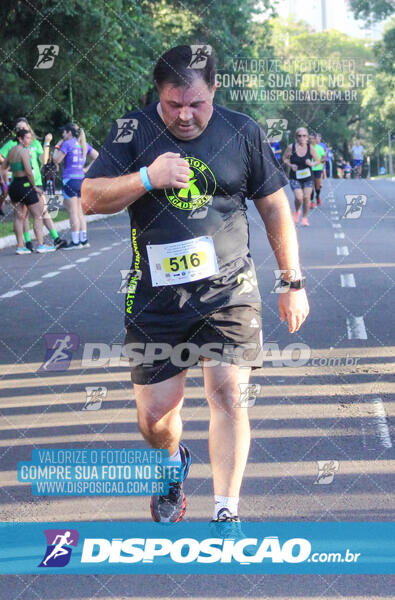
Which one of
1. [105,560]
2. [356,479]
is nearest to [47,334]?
[356,479]

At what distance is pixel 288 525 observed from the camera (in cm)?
491

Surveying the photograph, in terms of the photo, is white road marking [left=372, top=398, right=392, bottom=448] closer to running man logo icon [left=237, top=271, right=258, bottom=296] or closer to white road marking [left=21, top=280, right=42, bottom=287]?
running man logo icon [left=237, top=271, right=258, bottom=296]

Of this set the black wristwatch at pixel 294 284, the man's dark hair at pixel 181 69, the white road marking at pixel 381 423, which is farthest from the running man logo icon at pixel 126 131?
the white road marking at pixel 381 423

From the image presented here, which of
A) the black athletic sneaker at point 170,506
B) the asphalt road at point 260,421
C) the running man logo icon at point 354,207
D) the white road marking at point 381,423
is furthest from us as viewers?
the running man logo icon at point 354,207

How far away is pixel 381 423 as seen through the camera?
6789 millimetres

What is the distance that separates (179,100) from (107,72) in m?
26.7

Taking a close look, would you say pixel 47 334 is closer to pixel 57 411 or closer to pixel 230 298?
pixel 57 411

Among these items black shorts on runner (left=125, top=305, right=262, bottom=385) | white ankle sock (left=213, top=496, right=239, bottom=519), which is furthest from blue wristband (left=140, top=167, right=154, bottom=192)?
white ankle sock (left=213, top=496, right=239, bottom=519)

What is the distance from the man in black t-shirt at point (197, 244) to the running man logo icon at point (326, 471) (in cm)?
93

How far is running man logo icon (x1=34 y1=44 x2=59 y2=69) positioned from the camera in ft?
87.9

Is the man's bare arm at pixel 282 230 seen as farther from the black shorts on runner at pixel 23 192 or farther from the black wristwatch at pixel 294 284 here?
the black shorts on runner at pixel 23 192

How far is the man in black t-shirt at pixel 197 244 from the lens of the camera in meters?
4.59

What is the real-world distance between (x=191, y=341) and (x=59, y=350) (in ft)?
16.0

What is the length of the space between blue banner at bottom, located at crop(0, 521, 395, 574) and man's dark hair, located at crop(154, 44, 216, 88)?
1708 mm
